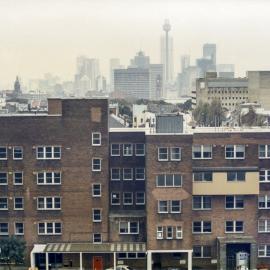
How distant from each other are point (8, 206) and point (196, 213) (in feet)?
39.0

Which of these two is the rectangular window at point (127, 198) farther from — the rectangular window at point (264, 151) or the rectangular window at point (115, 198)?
the rectangular window at point (264, 151)

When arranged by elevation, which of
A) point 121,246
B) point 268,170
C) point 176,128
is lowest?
point 121,246

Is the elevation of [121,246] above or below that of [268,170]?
below

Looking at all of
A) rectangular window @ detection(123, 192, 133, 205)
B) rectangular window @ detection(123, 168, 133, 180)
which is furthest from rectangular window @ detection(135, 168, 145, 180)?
rectangular window @ detection(123, 192, 133, 205)

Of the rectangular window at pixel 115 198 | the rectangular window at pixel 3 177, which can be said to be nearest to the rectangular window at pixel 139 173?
the rectangular window at pixel 115 198

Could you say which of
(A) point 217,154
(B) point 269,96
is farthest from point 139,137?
(B) point 269,96

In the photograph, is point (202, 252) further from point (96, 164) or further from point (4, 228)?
point (4, 228)

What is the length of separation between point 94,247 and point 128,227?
264 centimetres

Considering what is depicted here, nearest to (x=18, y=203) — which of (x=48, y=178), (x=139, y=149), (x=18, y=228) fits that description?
(x=18, y=228)

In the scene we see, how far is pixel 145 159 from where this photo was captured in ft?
145

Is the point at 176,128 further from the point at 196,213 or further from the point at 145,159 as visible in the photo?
the point at 196,213

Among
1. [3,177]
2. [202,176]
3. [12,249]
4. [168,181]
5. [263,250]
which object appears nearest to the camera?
[12,249]

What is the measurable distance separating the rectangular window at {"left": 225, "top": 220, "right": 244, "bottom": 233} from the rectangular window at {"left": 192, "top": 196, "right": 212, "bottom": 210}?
1618 mm

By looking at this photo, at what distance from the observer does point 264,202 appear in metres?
44.7
